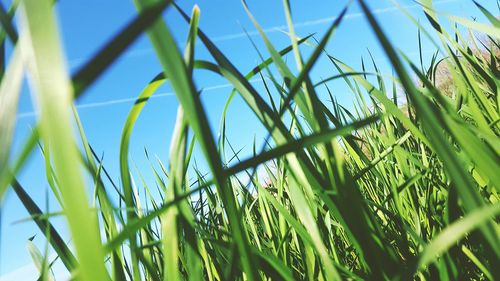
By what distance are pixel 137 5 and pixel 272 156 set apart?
12 centimetres

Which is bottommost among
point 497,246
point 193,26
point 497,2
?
point 497,246

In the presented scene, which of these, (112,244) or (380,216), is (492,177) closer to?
(112,244)

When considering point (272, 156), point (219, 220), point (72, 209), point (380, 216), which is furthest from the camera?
point (219, 220)

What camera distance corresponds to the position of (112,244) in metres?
0.27

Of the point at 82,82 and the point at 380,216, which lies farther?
the point at 380,216

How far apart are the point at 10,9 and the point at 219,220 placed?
0.82 meters

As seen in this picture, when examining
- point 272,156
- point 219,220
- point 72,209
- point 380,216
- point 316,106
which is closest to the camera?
point 72,209

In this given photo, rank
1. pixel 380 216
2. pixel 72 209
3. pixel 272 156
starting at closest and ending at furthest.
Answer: pixel 72 209
pixel 272 156
pixel 380 216

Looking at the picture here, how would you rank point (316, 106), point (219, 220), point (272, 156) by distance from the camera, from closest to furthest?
point (272, 156) < point (316, 106) < point (219, 220)

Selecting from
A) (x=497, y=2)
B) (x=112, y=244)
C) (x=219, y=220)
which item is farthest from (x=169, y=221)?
(x=497, y=2)

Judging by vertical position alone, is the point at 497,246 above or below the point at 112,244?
below

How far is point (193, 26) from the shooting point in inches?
13.5

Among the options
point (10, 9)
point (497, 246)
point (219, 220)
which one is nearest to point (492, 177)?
point (497, 246)

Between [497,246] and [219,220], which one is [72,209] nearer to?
[497,246]
